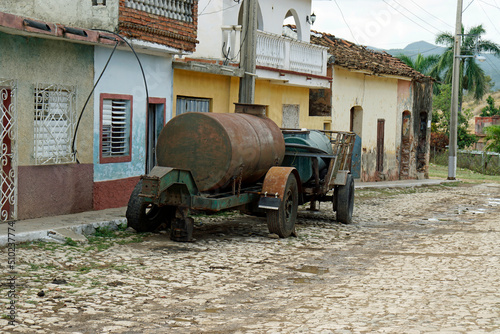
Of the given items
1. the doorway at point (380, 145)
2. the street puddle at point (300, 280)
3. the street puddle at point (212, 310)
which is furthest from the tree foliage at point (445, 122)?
the street puddle at point (212, 310)

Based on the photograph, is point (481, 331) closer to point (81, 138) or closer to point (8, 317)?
point (8, 317)

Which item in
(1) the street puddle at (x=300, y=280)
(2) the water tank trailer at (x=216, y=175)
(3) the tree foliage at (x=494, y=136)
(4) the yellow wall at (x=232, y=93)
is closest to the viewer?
(1) the street puddle at (x=300, y=280)

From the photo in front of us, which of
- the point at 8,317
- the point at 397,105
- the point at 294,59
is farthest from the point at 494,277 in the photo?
the point at 397,105

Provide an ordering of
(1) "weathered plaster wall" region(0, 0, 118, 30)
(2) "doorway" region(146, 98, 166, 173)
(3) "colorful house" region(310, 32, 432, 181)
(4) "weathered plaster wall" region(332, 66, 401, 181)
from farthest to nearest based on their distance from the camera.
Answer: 1. (4) "weathered plaster wall" region(332, 66, 401, 181)
2. (3) "colorful house" region(310, 32, 432, 181)
3. (2) "doorway" region(146, 98, 166, 173)
4. (1) "weathered plaster wall" region(0, 0, 118, 30)

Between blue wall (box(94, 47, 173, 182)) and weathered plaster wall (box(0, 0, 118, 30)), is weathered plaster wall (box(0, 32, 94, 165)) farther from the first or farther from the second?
weathered plaster wall (box(0, 0, 118, 30))

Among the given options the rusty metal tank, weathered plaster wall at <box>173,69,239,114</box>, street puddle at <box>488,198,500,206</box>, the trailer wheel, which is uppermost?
weathered plaster wall at <box>173,69,239,114</box>

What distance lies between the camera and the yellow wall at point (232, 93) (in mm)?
15547

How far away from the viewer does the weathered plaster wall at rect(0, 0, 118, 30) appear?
476 inches

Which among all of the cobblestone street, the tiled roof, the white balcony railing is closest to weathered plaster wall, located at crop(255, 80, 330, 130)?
the white balcony railing

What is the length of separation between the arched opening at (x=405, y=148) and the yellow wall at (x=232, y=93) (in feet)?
24.3

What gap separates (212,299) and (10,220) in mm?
4888

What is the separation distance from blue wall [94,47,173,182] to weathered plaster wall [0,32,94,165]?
27cm

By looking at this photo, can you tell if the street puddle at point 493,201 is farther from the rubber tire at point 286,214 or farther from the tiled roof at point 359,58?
the rubber tire at point 286,214

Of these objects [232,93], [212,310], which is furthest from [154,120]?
[212,310]
